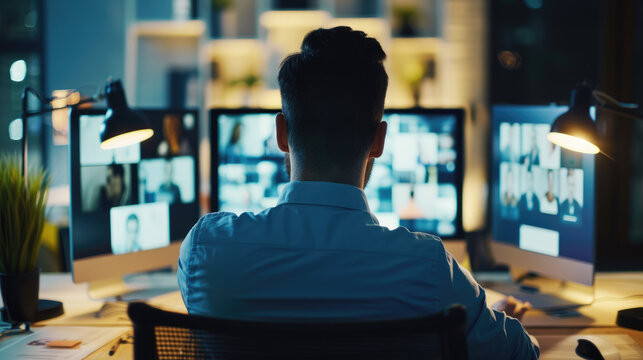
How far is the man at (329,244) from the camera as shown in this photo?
85 centimetres

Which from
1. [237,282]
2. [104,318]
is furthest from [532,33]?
[237,282]

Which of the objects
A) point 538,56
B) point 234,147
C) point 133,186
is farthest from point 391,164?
point 538,56

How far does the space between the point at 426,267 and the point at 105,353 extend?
787 mm

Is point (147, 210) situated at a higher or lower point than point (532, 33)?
lower

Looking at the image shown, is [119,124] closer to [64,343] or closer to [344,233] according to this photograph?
[64,343]

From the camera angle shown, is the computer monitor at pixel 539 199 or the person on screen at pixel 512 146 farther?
the person on screen at pixel 512 146

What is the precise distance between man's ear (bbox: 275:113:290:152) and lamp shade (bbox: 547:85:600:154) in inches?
32.0

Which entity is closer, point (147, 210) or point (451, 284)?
point (451, 284)

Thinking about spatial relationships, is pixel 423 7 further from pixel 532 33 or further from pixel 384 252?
pixel 384 252

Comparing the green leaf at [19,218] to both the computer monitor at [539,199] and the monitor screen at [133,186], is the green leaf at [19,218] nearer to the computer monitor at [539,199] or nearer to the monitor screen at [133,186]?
the monitor screen at [133,186]

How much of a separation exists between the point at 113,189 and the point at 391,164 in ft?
2.57

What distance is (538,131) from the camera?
5.81ft

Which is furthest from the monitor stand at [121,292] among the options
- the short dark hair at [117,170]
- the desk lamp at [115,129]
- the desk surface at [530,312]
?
the short dark hair at [117,170]

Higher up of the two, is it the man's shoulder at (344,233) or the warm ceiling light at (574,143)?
the warm ceiling light at (574,143)
